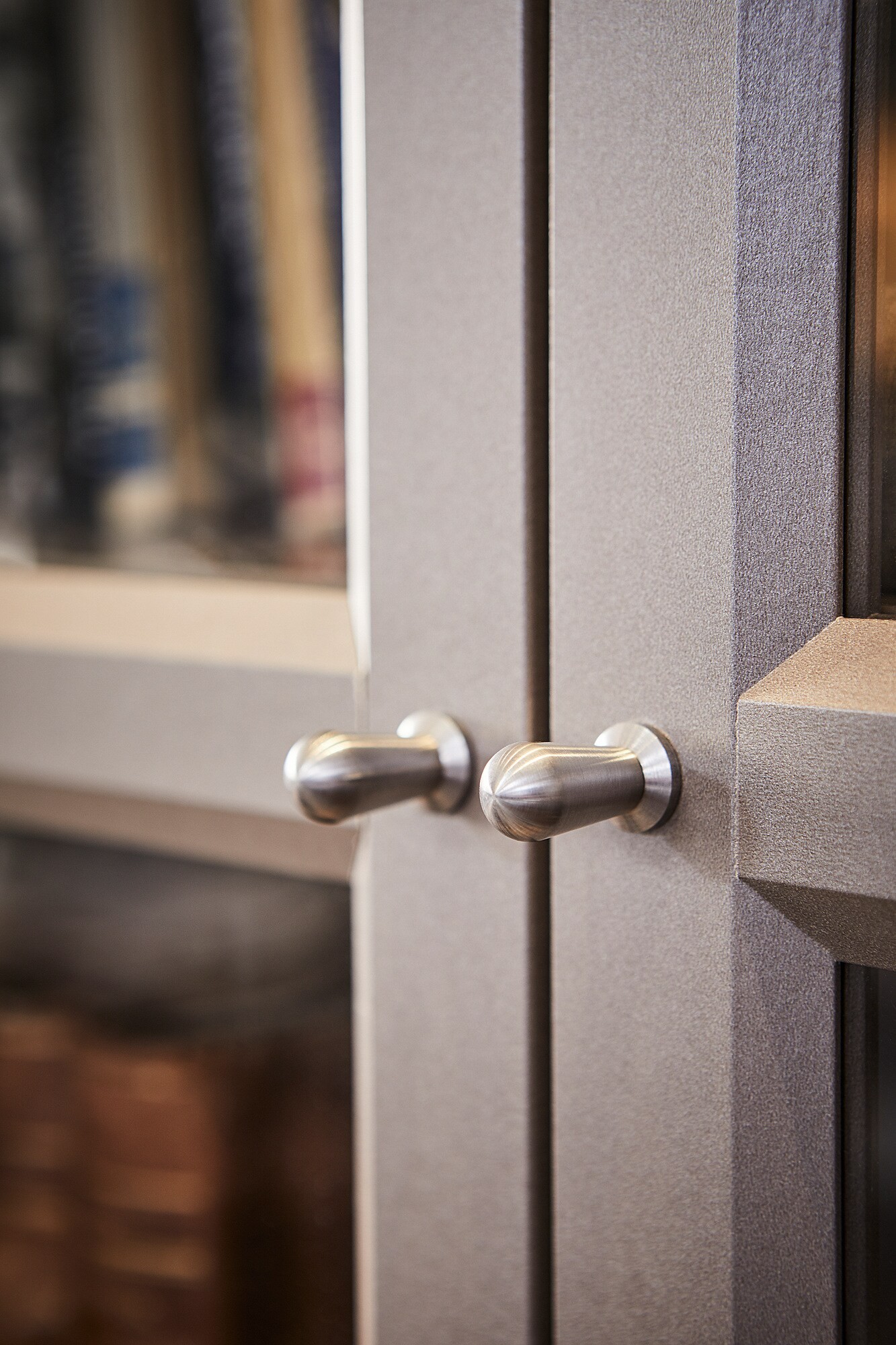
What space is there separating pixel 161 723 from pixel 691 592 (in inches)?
6.7

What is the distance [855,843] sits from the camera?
0.67ft

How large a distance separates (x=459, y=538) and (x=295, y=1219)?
236 mm

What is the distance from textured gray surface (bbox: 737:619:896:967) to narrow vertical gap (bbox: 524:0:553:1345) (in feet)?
0.19

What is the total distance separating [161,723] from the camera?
13.5 inches

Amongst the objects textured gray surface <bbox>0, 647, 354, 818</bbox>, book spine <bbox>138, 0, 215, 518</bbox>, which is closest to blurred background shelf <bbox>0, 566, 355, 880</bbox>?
textured gray surface <bbox>0, 647, 354, 818</bbox>

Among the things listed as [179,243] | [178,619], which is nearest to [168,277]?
[179,243]

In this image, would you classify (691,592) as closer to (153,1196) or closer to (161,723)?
(161,723)

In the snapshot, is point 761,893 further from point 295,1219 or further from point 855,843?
point 295,1219

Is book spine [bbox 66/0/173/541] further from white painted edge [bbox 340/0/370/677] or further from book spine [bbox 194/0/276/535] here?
white painted edge [bbox 340/0/370/677]

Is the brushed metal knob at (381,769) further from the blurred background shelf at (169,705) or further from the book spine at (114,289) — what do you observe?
the book spine at (114,289)

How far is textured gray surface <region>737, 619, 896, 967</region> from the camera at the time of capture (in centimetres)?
20

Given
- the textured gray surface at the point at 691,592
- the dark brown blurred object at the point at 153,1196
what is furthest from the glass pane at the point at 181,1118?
the textured gray surface at the point at 691,592

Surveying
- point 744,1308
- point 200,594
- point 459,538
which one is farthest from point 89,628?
point 744,1308

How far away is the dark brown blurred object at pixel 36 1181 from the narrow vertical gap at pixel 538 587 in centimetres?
21
